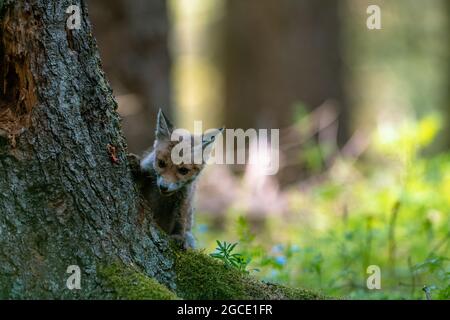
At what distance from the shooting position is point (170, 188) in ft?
17.0

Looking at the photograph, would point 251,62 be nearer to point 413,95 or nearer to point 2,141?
point 2,141

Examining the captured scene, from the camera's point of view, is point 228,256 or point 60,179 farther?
point 228,256

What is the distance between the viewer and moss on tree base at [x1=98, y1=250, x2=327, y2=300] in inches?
151

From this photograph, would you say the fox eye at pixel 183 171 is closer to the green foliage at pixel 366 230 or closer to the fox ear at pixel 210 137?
the fox ear at pixel 210 137

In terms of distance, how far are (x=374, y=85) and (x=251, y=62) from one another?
457 inches

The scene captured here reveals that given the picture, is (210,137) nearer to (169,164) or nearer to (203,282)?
(169,164)

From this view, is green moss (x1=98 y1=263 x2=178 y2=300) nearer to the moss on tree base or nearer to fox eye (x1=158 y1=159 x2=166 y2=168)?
the moss on tree base

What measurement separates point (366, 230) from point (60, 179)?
11.9 ft

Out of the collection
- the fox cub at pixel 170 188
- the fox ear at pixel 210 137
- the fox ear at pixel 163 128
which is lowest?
the fox cub at pixel 170 188

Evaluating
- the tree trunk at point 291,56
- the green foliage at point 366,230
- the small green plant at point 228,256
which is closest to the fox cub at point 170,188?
the green foliage at point 366,230

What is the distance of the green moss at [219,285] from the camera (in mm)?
4082

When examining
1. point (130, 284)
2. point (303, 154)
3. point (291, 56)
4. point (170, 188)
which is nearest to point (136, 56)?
point (303, 154)

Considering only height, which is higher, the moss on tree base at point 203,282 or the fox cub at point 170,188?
the fox cub at point 170,188
